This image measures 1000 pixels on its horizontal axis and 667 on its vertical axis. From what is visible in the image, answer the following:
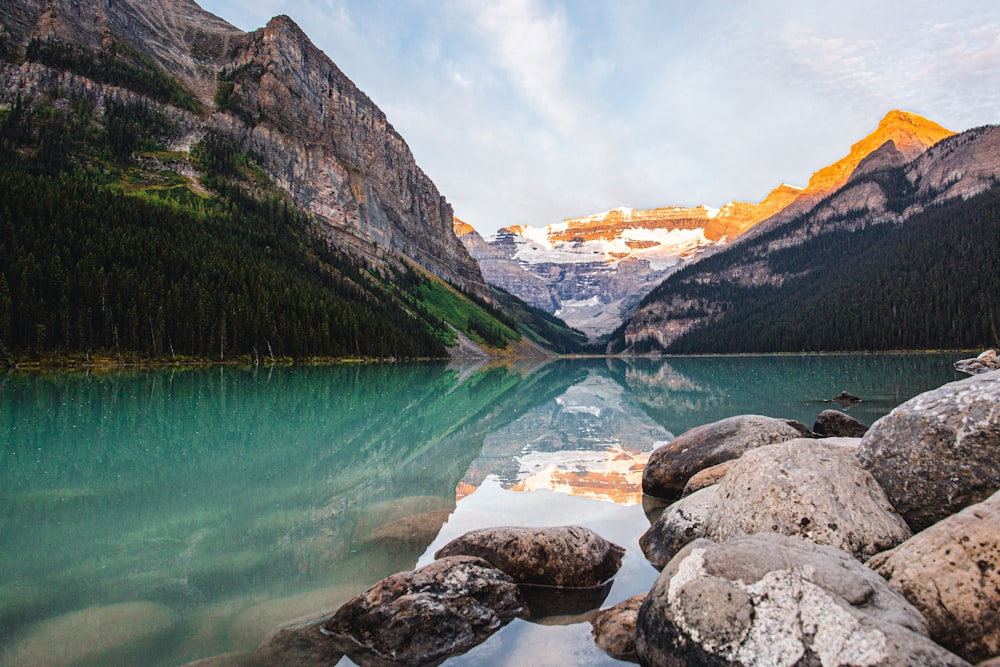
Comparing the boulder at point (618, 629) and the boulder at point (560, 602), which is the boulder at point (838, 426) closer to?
the boulder at point (560, 602)

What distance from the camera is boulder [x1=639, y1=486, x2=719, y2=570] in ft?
34.9

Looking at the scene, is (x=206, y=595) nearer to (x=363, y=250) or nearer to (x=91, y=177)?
(x=91, y=177)

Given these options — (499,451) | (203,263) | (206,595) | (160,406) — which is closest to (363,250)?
(203,263)

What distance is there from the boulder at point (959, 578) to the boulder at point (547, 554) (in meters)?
4.73

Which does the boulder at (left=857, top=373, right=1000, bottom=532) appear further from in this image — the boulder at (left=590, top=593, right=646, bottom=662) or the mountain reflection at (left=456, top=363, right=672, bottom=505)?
the mountain reflection at (left=456, top=363, right=672, bottom=505)

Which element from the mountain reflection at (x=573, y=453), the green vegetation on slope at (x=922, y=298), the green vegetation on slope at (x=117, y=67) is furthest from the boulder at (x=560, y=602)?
the green vegetation on slope at (x=117, y=67)

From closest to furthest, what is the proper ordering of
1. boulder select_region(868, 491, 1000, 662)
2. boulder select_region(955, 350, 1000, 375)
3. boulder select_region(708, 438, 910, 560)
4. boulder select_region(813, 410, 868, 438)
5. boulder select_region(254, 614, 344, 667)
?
boulder select_region(868, 491, 1000, 662) → boulder select_region(254, 614, 344, 667) → boulder select_region(708, 438, 910, 560) → boulder select_region(813, 410, 868, 438) → boulder select_region(955, 350, 1000, 375)

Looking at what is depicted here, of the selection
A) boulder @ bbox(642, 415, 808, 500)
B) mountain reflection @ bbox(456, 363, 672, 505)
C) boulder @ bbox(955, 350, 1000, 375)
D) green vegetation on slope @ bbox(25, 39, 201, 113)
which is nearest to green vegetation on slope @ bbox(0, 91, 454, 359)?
green vegetation on slope @ bbox(25, 39, 201, 113)

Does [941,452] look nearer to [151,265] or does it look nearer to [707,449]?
[707,449]

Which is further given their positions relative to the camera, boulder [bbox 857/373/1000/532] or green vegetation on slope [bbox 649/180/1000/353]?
green vegetation on slope [bbox 649/180/1000/353]

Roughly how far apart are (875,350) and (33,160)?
20690 centimetres

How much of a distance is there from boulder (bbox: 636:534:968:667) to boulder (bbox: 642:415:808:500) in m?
8.93

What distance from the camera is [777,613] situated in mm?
5516

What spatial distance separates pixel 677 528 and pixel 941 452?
15.2 feet
